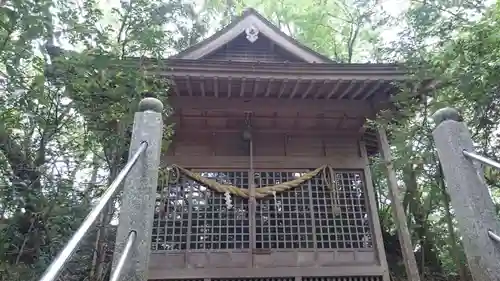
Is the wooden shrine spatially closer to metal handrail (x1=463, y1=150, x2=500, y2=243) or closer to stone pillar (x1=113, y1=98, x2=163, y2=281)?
stone pillar (x1=113, y1=98, x2=163, y2=281)

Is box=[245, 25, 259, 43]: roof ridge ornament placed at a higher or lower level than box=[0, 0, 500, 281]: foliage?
higher

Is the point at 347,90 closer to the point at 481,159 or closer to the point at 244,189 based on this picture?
the point at 244,189

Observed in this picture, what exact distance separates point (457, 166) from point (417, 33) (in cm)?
443

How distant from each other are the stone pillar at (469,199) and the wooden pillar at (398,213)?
7.73 ft

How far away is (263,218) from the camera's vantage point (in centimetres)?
643

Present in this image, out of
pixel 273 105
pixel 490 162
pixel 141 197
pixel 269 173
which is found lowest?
pixel 141 197

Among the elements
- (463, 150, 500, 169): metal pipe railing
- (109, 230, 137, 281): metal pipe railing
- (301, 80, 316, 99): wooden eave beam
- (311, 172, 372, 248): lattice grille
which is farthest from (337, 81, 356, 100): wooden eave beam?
(109, 230, 137, 281): metal pipe railing

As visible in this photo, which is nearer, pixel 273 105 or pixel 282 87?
pixel 282 87

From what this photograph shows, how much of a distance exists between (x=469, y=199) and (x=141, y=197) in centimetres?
261

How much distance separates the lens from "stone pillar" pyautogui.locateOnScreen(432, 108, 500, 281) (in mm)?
3027

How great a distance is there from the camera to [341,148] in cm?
709

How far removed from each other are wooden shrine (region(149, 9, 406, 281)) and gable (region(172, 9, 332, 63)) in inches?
14.3

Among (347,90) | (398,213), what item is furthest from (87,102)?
(398,213)

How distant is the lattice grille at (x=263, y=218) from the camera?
245 inches
